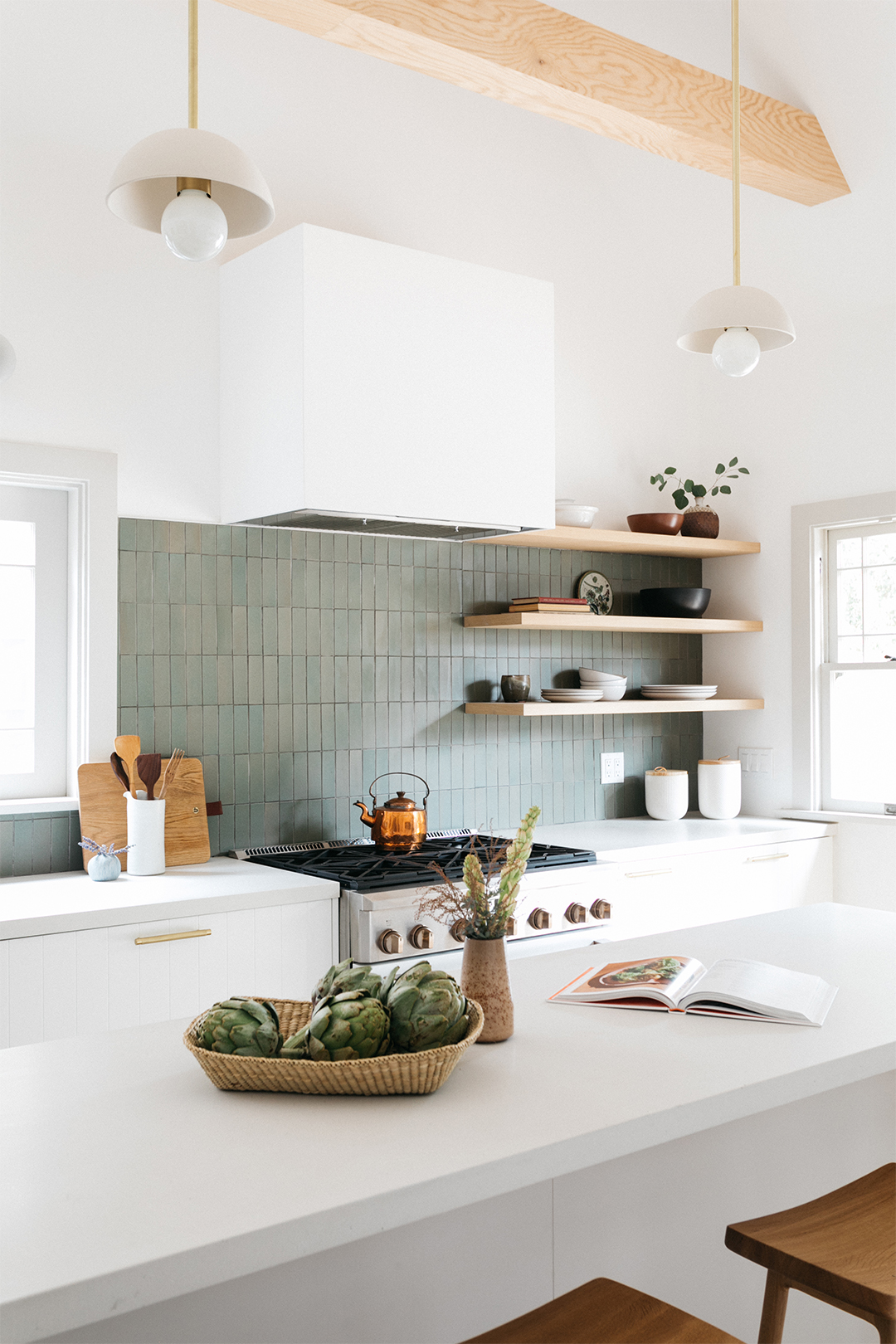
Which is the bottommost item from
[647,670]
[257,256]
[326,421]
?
[647,670]

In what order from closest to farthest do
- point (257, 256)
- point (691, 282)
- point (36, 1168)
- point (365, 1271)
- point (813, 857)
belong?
point (36, 1168) < point (365, 1271) < point (257, 256) < point (813, 857) < point (691, 282)

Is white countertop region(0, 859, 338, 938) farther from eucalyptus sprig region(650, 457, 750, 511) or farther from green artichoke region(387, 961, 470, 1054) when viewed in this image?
eucalyptus sprig region(650, 457, 750, 511)

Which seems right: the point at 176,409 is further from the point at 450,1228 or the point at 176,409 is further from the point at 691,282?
the point at 450,1228

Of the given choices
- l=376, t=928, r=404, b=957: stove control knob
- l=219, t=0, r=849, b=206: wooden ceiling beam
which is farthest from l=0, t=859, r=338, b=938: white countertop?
l=219, t=0, r=849, b=206: wooden ceiling beam

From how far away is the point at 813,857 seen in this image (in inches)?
169

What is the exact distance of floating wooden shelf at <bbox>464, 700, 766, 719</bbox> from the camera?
393cm

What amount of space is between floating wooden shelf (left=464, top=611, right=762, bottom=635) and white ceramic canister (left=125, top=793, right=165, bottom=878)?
1397 mm

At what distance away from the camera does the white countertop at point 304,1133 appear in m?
1.02

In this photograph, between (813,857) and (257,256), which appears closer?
(257,256)

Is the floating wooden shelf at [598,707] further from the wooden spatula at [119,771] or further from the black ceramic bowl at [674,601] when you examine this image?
the wooden spatula at [119,771]

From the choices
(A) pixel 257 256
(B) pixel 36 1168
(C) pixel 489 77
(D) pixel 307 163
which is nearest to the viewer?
(B) pixel 36 1168

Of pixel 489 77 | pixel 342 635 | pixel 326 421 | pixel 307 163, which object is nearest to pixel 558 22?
pixel 489 77

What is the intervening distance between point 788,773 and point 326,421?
247 cm

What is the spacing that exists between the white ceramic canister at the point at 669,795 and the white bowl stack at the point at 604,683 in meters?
0.38
